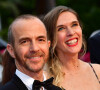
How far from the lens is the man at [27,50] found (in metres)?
2.46

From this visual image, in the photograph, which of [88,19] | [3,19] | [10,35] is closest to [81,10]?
[88,19]

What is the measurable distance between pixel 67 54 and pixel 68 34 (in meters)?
0.26

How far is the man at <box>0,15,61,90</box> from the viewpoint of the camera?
2.46 metres

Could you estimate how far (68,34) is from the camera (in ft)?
11.4

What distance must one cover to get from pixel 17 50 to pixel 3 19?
23.4m

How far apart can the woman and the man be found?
0.94 meters

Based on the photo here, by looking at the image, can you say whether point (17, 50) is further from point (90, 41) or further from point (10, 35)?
point (90, 41)

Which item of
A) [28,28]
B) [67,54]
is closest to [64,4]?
[67,54]

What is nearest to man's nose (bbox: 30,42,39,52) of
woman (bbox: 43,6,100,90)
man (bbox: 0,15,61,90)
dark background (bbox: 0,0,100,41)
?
man (bbox: 0,15,61,90)

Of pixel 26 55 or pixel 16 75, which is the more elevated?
pixel 26 55

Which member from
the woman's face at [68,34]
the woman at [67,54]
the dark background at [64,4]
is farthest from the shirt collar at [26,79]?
the dark background at [64,4]

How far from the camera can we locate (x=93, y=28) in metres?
18.8

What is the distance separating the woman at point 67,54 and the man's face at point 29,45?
0.99 m

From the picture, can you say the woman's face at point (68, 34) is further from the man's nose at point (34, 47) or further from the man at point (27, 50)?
the man's nose at point (34, 47)
